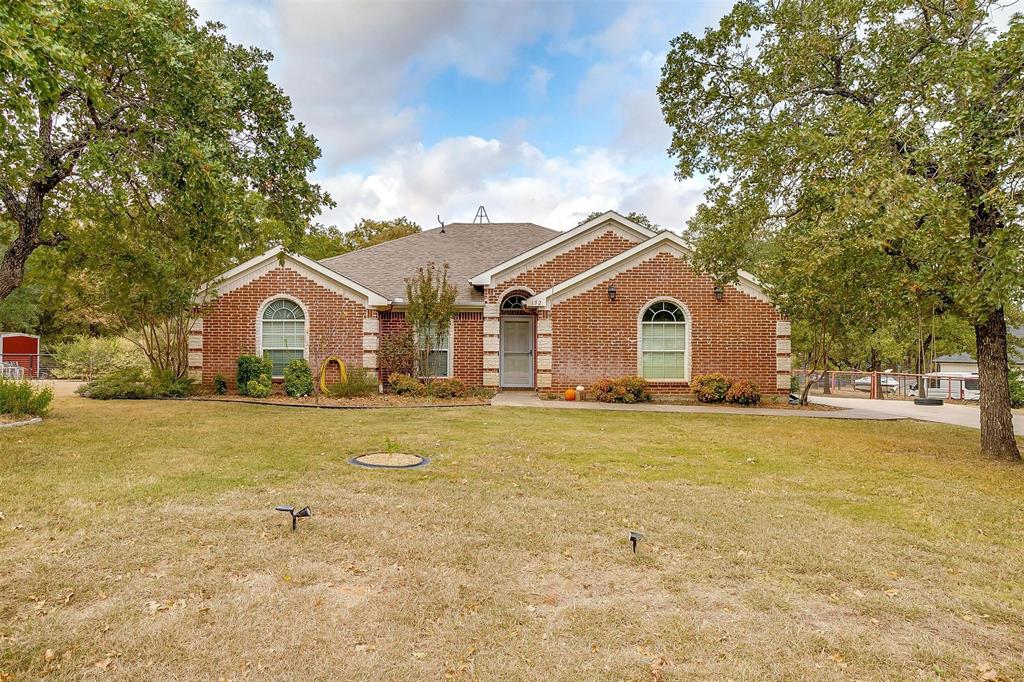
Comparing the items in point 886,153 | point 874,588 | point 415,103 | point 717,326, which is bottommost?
point 874,588

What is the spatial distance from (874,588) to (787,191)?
760 centimetres

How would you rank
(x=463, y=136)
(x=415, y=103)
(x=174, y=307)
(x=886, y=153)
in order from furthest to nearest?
(x=463, y=136) < (x=415, y=103) < (x=174, y=307) < (x=886, y=153)

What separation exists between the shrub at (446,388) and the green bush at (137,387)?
6.97m

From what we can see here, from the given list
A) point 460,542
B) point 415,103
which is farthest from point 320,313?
point 460,542

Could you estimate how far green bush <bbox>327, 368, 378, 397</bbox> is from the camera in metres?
15.2

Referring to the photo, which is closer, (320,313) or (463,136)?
(320,313)

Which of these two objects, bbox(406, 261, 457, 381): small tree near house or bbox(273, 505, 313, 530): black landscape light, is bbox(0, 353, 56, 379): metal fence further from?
bbox(273, 505, 313, 530): black landscape light

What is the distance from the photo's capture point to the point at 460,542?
4465 millimetres

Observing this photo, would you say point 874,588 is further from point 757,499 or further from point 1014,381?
point 1014,381

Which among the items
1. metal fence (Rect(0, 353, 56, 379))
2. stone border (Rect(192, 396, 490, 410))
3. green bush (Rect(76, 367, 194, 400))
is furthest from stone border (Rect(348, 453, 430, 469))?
metal fence (Rect(0, 353, 56, 379))

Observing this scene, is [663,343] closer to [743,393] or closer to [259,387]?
[743,393]

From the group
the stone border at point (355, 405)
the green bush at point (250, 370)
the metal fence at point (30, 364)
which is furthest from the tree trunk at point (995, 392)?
the metal fence at point (30, 364)

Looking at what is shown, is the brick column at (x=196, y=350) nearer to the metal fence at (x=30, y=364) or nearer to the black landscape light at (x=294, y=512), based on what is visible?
the black landscape light at (x=294, y=512)

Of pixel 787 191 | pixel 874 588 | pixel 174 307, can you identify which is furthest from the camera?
pixel 174 307
